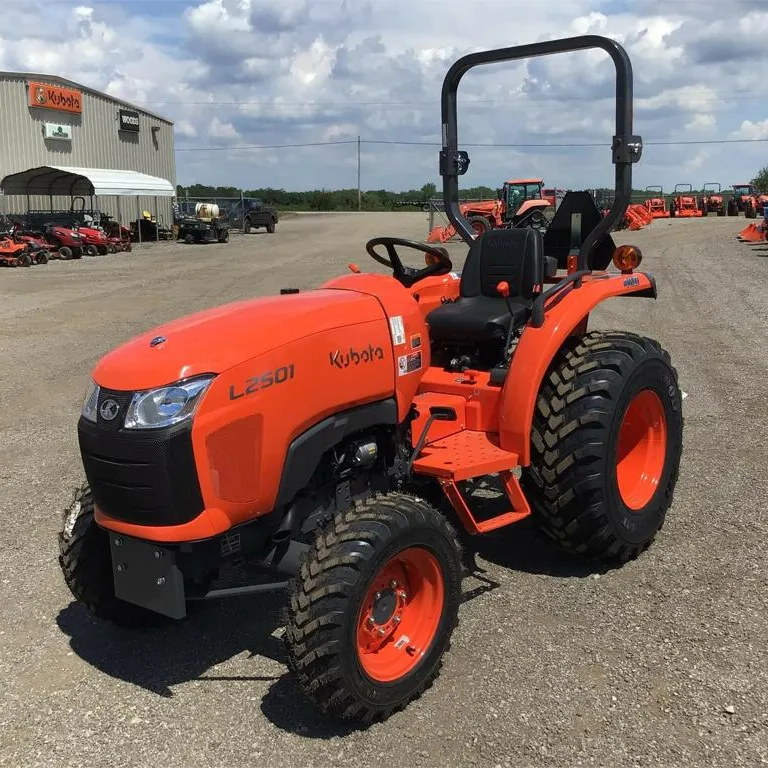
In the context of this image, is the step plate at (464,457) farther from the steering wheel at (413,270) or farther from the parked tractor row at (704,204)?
the parked tractor row at (704,204)

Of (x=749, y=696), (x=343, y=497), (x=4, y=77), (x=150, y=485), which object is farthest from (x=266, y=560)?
(x=4, y=77)

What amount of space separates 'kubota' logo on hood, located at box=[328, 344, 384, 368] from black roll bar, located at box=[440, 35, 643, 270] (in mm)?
1362

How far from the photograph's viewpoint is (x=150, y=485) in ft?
7.82

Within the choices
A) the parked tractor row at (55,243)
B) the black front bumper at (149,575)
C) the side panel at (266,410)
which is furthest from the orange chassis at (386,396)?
the parked tractor row at (55,243)

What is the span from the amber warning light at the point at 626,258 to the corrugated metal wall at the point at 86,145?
85.7 feet

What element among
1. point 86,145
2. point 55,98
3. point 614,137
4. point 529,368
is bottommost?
point 529,368

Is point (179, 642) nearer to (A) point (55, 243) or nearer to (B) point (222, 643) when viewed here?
(B) point (222, 643)

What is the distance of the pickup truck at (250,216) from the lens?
34.6 metres

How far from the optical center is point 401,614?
9.34 ft

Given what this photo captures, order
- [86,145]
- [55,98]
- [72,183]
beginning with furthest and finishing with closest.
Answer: [86,145] < [55,98] < [72,183]

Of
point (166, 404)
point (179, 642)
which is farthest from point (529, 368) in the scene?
point (179, 642)

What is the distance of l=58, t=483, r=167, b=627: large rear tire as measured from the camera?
2969 mm

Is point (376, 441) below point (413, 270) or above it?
below

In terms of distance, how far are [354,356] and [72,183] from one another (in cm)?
2725
